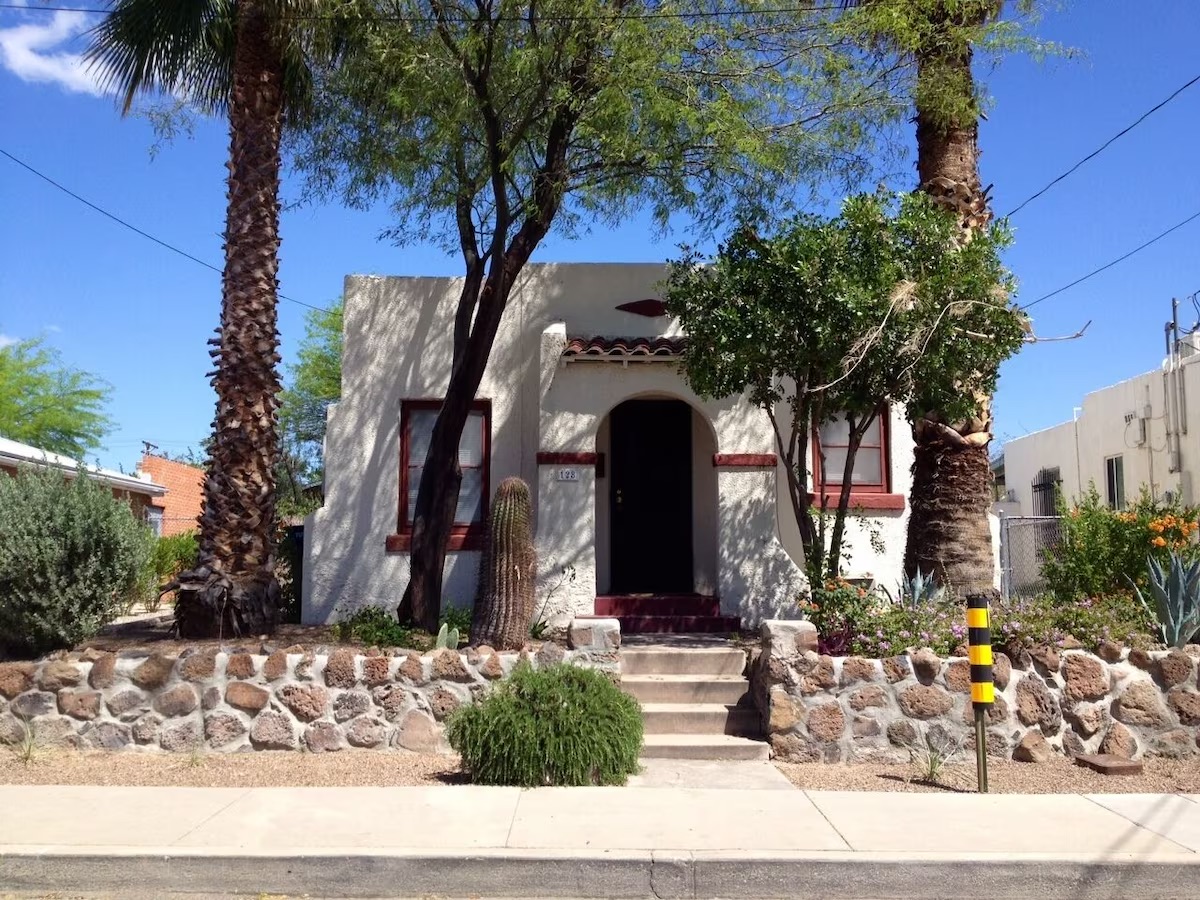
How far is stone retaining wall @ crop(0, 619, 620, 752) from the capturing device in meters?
8.41

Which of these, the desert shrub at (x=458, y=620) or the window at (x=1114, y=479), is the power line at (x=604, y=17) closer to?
the desert shrub at (x=458, y=620)

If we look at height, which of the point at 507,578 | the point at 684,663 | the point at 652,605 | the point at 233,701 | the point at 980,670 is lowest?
the point at 233,701

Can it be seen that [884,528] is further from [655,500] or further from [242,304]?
[242,304]

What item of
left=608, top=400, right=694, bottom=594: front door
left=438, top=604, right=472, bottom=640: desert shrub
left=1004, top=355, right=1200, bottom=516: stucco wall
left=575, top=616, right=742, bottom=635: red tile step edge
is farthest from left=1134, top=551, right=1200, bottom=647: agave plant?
left=1004, top=355, right=1200, bottom=516: stucco wall

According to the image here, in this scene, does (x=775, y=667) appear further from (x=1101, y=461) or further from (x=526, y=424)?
(x=1101, y=461)

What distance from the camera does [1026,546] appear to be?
47.0 ft

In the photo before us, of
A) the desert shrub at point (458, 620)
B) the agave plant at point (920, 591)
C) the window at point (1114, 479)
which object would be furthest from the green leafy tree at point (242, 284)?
the window at point (1114, 479)

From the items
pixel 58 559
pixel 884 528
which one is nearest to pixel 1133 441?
pixel 884 528

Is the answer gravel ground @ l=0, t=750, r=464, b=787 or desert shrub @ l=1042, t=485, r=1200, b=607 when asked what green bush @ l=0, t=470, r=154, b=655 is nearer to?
gravel ground @ l=0, t=750, r=464, b=787

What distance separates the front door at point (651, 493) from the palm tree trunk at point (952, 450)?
2946 mm

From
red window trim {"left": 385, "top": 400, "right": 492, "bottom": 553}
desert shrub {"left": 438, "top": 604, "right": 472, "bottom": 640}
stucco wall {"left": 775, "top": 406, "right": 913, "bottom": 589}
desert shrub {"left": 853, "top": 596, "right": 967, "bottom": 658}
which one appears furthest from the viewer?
stucco wall {"left": 775, "top": 406, "right": 913, "bottom": 589}

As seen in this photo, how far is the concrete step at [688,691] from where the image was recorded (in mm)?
9367

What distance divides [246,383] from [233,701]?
9.64ft

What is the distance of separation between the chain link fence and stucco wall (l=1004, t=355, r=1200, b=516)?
3085mm
